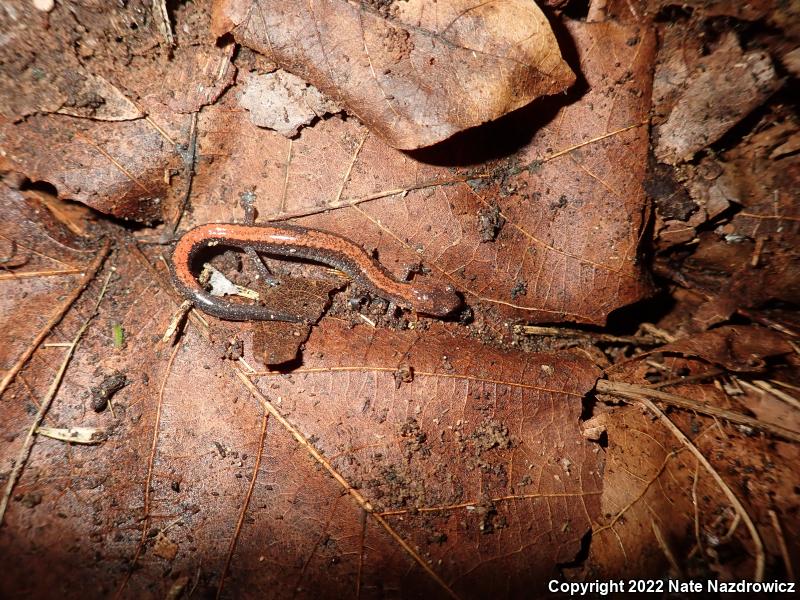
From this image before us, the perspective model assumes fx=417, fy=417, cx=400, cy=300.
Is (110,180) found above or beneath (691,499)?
above

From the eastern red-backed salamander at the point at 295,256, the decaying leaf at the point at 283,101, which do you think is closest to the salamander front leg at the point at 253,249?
the eastern red-backed salamander at the point at 295,256

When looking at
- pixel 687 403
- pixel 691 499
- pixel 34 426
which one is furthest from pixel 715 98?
pixel 34 426

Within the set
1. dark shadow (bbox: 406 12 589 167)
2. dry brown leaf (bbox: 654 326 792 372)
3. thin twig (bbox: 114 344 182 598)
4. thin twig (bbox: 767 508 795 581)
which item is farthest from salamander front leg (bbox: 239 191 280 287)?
thin twig (bbox: 767 508 795 581)

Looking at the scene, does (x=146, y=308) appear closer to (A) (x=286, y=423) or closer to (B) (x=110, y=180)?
(B) (x=110, y=180)

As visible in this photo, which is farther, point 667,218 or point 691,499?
point 667,218

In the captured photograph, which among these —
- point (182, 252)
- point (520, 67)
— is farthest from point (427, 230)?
point (182, 252)

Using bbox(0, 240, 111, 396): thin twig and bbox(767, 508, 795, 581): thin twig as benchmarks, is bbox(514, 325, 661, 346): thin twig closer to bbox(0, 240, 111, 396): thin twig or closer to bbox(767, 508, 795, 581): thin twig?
bbox(767, 508, 795, 581): thin twig

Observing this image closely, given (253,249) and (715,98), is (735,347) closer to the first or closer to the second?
(715,98)
